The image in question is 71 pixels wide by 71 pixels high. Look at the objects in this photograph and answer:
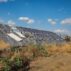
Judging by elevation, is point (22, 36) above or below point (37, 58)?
above

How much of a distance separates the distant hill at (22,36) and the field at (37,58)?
146 inches

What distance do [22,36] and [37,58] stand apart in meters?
7.94

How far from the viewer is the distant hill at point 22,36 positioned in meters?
22.7

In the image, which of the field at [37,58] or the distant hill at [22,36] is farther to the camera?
the distant hill at [22,36]

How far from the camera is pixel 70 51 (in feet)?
56.3

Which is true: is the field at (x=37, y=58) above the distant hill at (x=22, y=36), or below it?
below

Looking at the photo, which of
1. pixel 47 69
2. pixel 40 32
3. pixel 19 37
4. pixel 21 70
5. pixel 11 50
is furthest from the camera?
pixel 40 32

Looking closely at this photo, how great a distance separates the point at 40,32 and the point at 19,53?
31.7 feet

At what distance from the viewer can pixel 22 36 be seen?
23.8 m

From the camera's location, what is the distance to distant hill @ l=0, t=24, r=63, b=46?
22734 mm

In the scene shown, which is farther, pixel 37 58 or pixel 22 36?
pixel 22 36

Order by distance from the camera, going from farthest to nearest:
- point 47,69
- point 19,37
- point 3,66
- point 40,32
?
1. point 40,32
2. point 19,37
3. point 3,66
4. point 47,69

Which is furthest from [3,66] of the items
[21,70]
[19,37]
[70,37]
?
[70,37]

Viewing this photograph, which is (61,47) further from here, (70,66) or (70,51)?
(70,66)
